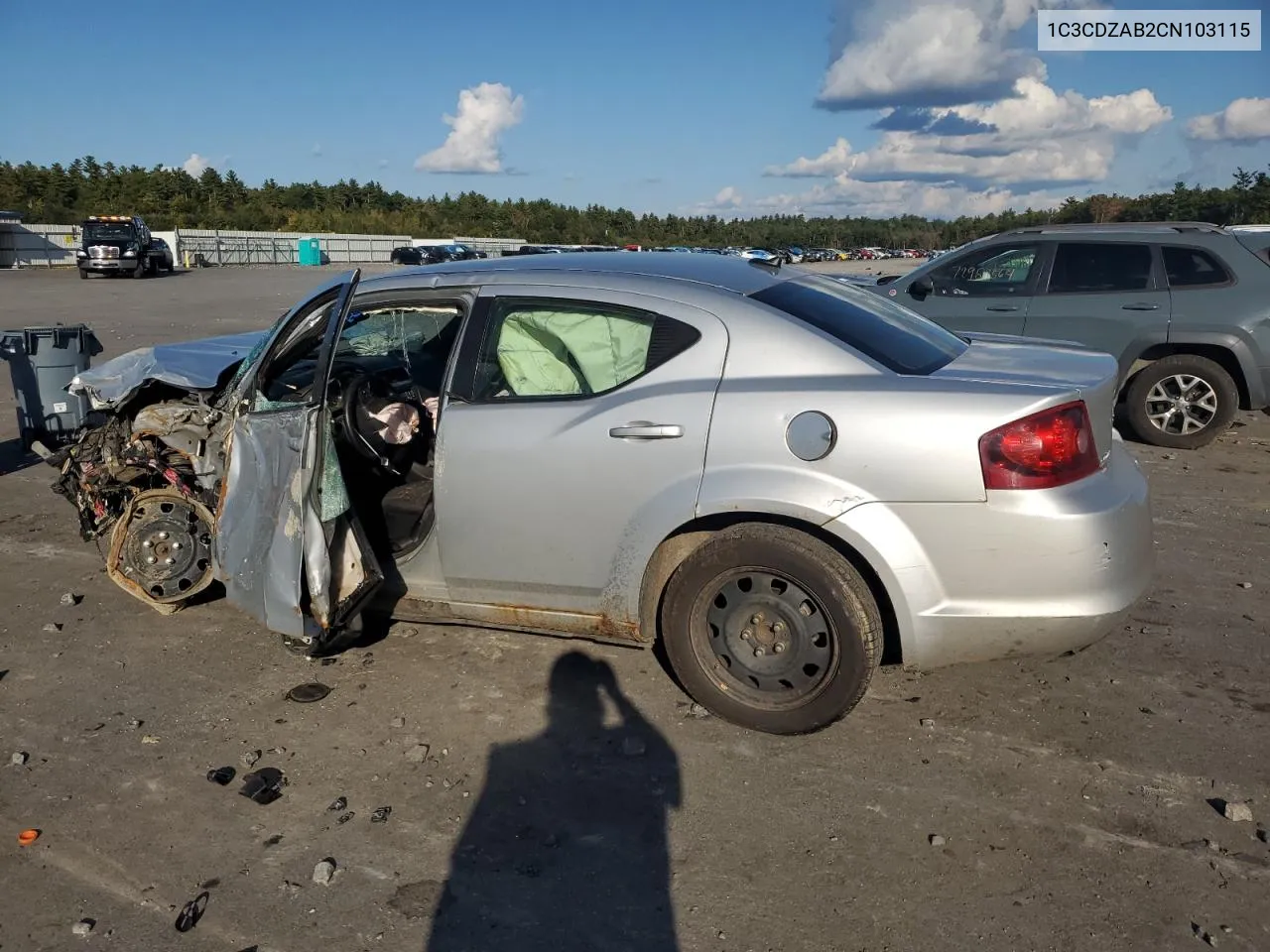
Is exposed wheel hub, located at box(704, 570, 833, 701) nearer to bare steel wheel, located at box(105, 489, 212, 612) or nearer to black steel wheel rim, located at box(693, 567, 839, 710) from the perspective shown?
black steel wheel rim, located at box(693, 567, 839, 710)

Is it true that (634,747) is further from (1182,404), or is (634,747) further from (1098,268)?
(1098,268)

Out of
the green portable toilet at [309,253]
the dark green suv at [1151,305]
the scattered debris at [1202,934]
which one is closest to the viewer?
the scattered debris at [1202,934]

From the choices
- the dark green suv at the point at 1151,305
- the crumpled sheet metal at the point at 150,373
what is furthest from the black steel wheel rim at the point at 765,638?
the dark green suv at the point at 1151,305

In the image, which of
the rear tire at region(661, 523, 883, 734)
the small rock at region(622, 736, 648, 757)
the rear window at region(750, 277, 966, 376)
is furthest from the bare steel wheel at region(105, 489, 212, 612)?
the rear window at region(750, 277, 966, 376)

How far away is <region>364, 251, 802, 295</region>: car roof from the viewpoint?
13.0 ft

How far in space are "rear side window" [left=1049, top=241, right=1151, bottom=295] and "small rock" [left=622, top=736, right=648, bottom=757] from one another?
6783 mm

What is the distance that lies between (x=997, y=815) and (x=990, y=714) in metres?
0.71

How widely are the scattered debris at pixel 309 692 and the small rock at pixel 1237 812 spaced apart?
3408 mm

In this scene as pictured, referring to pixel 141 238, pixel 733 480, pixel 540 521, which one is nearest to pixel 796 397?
pixel 733 480

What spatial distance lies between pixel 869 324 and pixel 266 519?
2.64 m

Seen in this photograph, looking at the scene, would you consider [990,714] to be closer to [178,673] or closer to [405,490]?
[405,490]

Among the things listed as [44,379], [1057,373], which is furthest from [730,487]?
[44,379]

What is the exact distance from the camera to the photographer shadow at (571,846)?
2699 millimetres

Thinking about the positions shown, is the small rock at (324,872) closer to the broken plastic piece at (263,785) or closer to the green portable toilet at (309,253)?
the broken plastic piece at (263,785)
